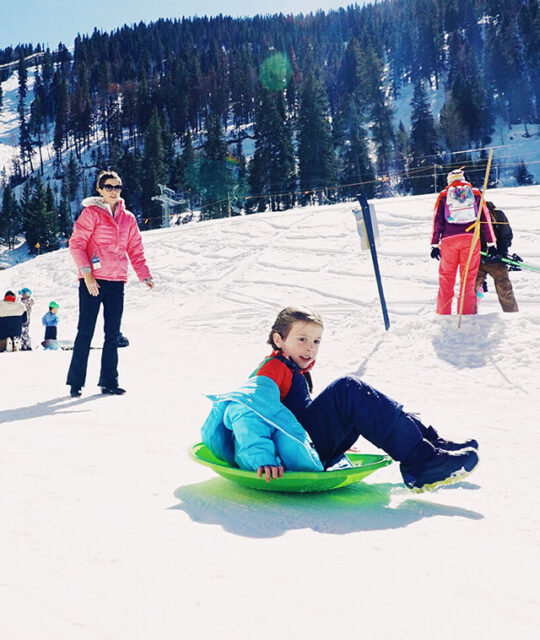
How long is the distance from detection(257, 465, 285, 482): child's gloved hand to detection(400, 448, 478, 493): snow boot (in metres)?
0.56

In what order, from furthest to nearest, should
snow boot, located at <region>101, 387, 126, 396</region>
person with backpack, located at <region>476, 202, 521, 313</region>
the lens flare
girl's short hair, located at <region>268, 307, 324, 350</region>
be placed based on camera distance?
1. the lens flare
2. person with backpack, located at <region>476, 202, 521, 313</region>
3. snow boot, located at <region>101, 387, 126, 396</region>
4. girl's short hair, located at <region>268, 307, 324, 350</region>

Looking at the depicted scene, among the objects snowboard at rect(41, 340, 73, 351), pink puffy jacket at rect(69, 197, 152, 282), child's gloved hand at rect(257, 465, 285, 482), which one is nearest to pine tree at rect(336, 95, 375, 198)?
snowboard at rect(41, 340, 73, 351)

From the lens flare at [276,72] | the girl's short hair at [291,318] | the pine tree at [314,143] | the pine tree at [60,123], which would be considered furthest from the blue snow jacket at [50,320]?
the pine tree at [60,123]

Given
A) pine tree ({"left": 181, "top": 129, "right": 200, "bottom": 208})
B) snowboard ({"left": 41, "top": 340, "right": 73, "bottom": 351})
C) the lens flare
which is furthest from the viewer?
Result: the lens flare

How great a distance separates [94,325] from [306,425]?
9.30ft

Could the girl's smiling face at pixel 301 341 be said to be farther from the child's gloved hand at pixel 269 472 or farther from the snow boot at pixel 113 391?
the snow boot at pixel 113 391

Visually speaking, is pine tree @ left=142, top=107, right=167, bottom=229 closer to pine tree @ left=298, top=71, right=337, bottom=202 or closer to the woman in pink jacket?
pine tree @ left=298, top=71, right=337, bottom=202

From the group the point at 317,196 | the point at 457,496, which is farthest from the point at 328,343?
the point at 317,196

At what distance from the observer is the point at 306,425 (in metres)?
2.50

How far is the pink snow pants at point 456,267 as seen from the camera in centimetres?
652

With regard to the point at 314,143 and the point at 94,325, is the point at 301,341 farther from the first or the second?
the point at 314,143

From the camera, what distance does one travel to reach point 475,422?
3.97 metres

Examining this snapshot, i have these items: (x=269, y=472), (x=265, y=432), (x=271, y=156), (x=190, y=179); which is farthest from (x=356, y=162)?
(x=269, y=472)

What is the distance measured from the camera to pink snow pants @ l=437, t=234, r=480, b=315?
6520mm
